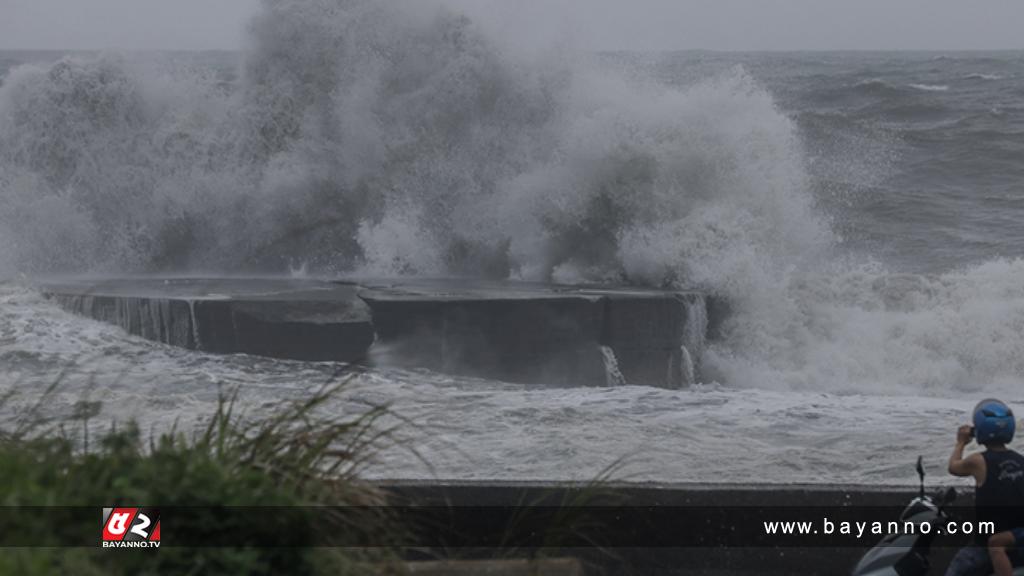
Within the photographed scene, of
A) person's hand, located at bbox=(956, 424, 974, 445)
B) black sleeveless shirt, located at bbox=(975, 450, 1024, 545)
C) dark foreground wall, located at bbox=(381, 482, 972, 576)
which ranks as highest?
person's hand, located at bbox=(956, 424, 974, 445)

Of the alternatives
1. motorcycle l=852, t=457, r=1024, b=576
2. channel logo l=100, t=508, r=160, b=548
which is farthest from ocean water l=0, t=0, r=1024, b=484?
channel logo l=100, t=508, r=160, b=548

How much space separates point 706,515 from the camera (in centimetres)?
512

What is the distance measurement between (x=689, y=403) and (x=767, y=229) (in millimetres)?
4834

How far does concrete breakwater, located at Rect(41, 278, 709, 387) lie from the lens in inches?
428

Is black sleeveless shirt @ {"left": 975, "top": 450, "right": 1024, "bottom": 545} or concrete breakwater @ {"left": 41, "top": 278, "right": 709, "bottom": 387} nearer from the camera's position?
black sleeveless shirt @ {"left": 975, "top": 450, "right": 1024, "bottom": 545}

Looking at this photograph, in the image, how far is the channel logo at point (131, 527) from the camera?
315 cm

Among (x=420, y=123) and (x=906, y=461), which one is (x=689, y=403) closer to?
(x=906, y=461)

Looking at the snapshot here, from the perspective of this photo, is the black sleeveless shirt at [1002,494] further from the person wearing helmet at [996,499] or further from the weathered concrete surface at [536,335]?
the weathered concrete surface at [536,335]

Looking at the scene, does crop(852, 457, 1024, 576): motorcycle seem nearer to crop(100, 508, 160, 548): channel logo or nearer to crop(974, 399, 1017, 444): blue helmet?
crop(974, 399, 1017, 444): blue helmet

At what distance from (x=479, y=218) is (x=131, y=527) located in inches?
460

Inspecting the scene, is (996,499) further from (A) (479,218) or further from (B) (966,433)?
(A) (479,218)

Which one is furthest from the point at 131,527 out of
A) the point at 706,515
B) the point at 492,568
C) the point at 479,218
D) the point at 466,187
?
the point at 466,187

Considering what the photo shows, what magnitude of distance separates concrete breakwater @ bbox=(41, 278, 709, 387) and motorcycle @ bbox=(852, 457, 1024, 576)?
6206mm

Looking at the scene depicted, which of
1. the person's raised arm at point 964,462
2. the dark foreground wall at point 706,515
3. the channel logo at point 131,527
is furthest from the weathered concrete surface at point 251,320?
the channel logo at point 131,527
